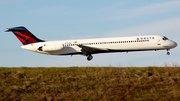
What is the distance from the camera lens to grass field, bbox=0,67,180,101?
12367mm

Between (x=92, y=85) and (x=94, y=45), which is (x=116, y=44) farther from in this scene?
(x=92, y=85)

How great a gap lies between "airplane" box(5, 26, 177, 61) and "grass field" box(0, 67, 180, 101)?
34.0 ft

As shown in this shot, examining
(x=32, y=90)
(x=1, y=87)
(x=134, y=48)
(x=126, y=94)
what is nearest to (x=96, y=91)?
(x=126, y=94)

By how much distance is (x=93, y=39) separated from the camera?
27.8m

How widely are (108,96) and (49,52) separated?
693 inches

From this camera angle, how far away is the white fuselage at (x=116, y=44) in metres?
26.5

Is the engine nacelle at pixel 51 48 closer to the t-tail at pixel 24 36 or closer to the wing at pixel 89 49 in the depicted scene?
the t-tail at pixel 24 36

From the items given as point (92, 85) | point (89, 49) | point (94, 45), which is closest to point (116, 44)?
point (94, 45)

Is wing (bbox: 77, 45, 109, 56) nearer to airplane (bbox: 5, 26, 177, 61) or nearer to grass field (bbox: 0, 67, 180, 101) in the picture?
airplane (bbox: 5, 26, 177, 61)

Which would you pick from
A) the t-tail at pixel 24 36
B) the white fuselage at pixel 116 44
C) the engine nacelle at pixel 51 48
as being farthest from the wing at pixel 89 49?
the t-tail at pixel 24 36

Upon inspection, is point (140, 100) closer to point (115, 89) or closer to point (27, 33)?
point (115, 89)

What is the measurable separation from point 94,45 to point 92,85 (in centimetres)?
1383

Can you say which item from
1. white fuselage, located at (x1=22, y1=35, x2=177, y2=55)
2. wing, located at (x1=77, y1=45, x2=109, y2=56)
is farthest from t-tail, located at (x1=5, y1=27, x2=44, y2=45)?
wing, located at (x1=77, y1=45, x2=109, y2=56)

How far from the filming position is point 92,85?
1377 centimetres
